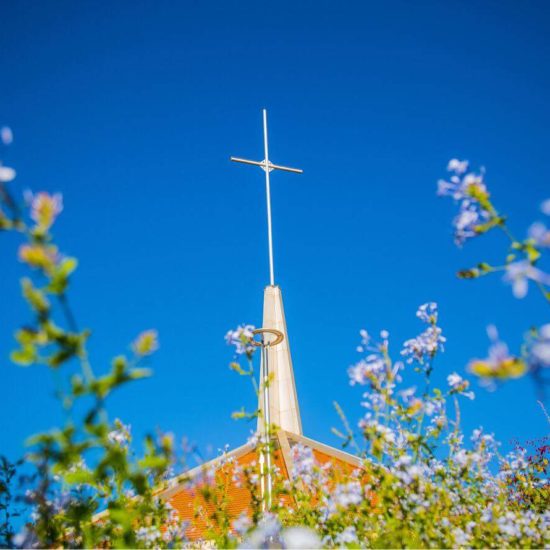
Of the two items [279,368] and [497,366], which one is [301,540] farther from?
[279,368]

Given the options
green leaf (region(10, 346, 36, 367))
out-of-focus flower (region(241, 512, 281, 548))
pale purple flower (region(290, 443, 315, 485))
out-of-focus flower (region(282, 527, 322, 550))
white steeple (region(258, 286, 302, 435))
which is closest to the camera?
green leaf (region(10, 346, 36, 367))

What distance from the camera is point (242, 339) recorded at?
2.79 m

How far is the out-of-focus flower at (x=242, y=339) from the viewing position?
8.89 feet

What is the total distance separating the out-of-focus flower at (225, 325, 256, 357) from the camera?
2709 mm

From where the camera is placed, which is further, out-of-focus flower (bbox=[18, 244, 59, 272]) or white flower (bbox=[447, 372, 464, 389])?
white flower (bbox=[447, 372, 464, 389])

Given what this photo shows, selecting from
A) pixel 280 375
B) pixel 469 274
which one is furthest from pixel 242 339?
pixel 280 375

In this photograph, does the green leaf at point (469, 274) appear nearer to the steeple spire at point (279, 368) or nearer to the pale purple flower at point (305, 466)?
the pale purple flower at point (305, 466)

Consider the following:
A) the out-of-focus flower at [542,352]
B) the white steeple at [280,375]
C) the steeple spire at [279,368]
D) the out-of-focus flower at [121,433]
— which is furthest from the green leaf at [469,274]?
the white steeple at [280,375]

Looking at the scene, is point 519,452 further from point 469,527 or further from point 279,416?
point 279,416

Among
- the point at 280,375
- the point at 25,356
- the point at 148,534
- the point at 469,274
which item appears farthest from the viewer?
the point at 280,375

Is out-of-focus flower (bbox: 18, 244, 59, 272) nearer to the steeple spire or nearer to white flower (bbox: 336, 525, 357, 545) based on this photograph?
white flower (bbox: 336, 525, 357, 545)

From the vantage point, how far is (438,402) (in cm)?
256

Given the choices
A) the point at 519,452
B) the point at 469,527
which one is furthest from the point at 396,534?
the point at 519,452

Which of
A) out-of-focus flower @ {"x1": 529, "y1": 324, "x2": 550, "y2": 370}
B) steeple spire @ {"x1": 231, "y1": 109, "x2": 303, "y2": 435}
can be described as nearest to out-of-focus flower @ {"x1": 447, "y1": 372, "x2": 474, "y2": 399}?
out-of-focus flower @ {"x1": 529, "y1": 324, "x2": 550, "y2": 370}
